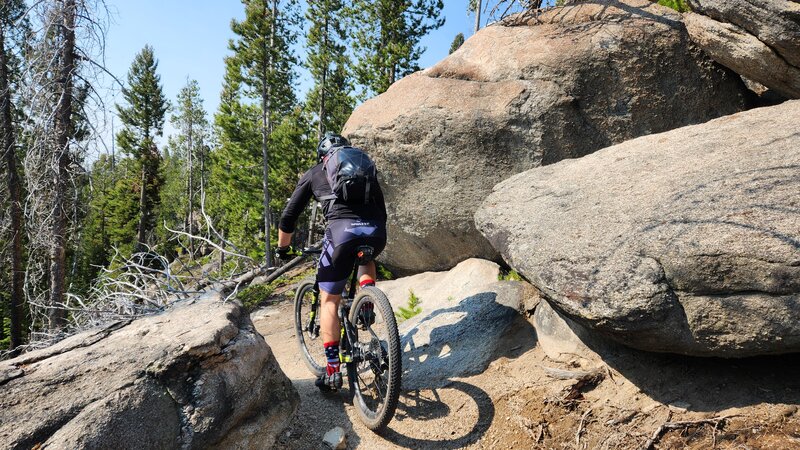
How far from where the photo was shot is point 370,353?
4.05 metres

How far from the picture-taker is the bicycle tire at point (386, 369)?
Answer: 3.59 m

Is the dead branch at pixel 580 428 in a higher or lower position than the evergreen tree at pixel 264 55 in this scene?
lower

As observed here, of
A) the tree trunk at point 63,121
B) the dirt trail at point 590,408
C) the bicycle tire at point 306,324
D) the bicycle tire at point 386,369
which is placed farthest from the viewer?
the tree trunk at point 63,121

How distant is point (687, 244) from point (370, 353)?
2.60 meters

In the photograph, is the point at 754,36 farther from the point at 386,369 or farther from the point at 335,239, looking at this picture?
the point at 386,369

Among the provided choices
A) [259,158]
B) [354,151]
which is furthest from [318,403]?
[259,158]

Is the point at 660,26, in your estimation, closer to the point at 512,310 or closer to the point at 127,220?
the point at 512,310

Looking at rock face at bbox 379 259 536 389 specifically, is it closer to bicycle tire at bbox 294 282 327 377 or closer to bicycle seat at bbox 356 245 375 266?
bicycle tire at bbox 294 282 327 377

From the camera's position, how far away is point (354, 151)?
428 cm

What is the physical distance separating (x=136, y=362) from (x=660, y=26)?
23.8ft

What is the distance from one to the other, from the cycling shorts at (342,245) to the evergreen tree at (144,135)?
122 ft

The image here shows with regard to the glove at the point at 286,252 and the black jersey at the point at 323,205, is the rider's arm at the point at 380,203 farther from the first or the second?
the glove at the point at 286,252

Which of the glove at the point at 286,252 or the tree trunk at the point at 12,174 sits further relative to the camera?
the tree trunk at the point at 12,174

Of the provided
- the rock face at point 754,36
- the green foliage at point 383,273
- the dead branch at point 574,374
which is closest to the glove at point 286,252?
the dead branch at point 574,374
